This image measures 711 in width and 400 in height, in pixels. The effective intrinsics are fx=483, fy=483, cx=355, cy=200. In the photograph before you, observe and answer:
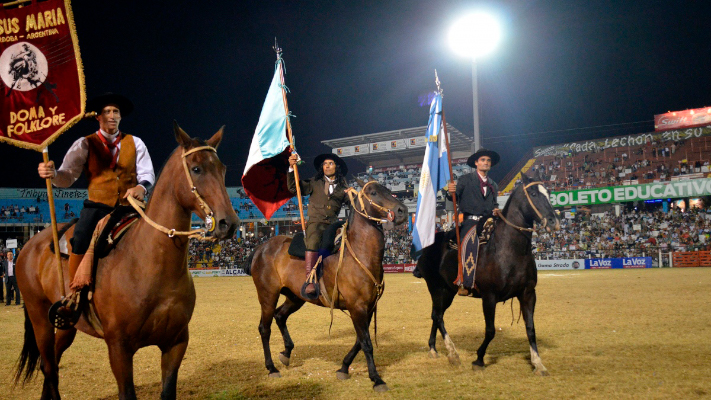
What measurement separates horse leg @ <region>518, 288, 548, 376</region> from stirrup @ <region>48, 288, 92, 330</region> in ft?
17.7

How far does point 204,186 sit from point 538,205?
5211 millimetres

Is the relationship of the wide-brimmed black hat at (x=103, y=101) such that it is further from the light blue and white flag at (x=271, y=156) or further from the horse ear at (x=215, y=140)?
the light blue and white flag at (x=271, y=156)

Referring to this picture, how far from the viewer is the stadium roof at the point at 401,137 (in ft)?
163

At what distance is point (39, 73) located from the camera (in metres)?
4.50

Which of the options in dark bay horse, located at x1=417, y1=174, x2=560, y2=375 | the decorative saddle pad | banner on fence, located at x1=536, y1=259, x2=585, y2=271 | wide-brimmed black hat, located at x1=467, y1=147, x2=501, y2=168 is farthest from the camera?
banner on fence, located at x1=536, y1=259, x2=585, y2=271

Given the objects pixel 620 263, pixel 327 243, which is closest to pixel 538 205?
pixel 327 243

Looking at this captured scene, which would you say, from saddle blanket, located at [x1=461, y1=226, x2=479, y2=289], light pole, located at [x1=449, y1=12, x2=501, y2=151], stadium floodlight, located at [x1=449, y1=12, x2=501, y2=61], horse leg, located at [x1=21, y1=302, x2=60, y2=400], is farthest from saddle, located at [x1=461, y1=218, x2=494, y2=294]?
stadium floodlight, located at [x1=449, y1=12, x2=501, y2=61]

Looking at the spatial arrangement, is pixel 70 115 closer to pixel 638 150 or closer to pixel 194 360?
pixel 194 360

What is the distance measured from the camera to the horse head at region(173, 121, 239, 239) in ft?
11.3

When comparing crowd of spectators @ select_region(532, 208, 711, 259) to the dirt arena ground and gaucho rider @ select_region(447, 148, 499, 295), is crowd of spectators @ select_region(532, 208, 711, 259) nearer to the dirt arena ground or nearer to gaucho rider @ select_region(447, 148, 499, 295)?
the dirt arena ground

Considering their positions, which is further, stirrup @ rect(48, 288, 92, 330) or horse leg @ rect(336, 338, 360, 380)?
horse leg @ rect(336, 338, 360, 380)

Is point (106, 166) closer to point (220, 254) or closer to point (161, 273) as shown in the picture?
Result: point (161, 273)

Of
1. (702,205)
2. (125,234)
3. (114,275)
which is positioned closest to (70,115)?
(125,234)

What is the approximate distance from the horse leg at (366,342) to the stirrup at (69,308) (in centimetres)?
331
